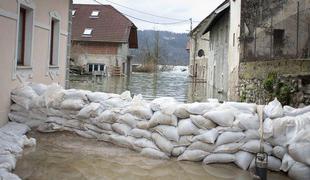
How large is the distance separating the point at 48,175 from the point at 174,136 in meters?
1.40

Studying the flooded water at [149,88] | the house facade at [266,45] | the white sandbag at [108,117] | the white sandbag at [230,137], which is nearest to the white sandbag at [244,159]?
the white sandbag at [230,137]

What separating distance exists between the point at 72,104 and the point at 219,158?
6.97 feet

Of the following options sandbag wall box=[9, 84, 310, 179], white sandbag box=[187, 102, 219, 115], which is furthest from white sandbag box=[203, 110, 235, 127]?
white sandbag box=[187, 102, 219, 115]

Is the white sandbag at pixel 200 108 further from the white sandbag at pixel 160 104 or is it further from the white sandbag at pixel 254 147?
the white sandbag at pixel 254 147

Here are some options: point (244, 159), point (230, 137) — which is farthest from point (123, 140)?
point (244, 159)

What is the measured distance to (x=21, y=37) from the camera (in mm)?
6250

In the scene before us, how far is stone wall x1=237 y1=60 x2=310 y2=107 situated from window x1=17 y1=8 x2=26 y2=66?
14.7ft

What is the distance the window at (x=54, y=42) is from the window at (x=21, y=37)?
5.52ft

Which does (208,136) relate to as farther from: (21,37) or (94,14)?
(94,14)

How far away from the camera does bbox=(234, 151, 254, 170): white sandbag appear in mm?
3867

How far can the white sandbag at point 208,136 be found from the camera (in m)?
3.95

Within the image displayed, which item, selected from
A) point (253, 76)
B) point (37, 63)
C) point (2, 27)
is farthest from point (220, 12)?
point (2, 27)

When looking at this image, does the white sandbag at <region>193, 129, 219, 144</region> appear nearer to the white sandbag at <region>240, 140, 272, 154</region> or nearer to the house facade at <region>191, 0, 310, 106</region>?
the white sandbag at <region>240, 140, 272, 154</region>

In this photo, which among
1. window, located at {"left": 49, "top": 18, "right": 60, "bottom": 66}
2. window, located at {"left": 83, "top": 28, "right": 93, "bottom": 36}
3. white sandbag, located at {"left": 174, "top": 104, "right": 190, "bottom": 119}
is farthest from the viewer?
window, located at {"left": 83, "top": 28, "right": 93, "bottom": 36}
